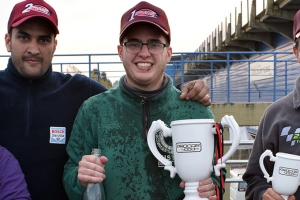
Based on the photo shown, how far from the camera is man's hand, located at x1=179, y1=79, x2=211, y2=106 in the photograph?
219 cm

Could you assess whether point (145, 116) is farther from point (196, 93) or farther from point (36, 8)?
point (36, 8)

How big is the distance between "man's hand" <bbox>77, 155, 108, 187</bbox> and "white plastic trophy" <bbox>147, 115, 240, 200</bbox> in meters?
0.26

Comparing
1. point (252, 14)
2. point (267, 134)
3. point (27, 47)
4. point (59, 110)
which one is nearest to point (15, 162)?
point (59, 110)

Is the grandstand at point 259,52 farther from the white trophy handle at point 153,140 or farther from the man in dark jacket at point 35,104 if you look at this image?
the white trophy handle at point 153,140

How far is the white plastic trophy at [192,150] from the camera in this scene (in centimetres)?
186

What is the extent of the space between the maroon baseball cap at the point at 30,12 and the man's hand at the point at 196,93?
881 mm

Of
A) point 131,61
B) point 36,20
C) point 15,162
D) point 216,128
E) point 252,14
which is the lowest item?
point 15,162

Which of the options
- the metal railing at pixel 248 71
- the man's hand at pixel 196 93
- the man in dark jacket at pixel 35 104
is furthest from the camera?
the metal railing at pixel 248 71

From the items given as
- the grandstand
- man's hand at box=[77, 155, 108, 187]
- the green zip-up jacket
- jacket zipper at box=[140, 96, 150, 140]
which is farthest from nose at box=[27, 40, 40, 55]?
the grandstand

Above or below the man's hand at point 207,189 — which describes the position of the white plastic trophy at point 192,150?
above

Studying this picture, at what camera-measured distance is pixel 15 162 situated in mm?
2082

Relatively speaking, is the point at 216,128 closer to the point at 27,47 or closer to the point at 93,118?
the point at 93,118

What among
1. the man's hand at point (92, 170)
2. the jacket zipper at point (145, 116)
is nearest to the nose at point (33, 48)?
the jacket zipper at point (145, 116)

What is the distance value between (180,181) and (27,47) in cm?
115
